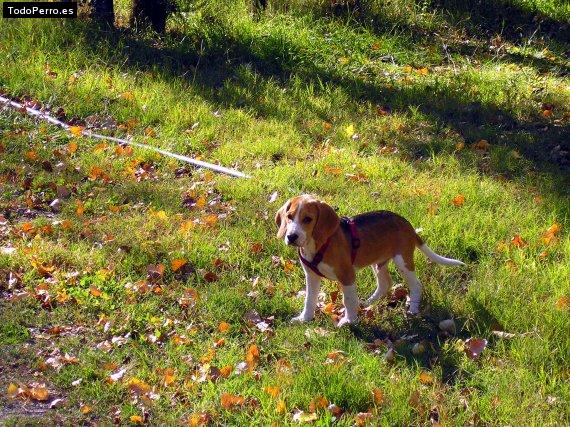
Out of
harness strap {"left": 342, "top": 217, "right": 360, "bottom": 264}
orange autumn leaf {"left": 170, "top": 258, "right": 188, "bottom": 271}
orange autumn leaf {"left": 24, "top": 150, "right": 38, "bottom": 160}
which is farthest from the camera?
orange autumn leaf {"left": 24, "top": 150, "right": 38, "bottom": 160}

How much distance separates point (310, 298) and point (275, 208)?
181cm

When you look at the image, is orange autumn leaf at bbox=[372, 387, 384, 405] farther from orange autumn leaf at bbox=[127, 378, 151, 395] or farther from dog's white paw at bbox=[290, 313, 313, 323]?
orange autumn leaf at bbox=[127, 378, 151, 395]

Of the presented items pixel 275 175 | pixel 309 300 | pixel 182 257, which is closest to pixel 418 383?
pixel 309 300

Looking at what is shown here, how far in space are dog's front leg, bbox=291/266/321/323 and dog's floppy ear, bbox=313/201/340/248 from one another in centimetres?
37

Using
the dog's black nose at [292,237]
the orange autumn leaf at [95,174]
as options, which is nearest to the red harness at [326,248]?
the dog's black nose at [292,237]

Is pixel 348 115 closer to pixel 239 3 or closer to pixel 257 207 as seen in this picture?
pixel 257 207

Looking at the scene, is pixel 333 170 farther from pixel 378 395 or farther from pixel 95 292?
pixel 378 395

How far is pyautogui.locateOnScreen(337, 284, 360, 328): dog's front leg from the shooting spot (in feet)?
18.3

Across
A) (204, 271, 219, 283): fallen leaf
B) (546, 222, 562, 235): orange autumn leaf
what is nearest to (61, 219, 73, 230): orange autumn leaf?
(204, 271, 219, 283): fallen leaf

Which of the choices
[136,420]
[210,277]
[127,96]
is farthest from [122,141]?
[136,420]

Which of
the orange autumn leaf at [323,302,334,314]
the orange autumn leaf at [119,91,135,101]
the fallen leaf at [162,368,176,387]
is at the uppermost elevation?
the orange autumn leaf at [323,302,334,314]

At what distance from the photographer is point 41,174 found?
8203mm

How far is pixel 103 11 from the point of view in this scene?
1148 centimetres

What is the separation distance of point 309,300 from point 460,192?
2354 millimetres
